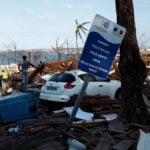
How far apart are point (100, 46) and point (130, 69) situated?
262 cm

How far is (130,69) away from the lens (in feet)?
33.1

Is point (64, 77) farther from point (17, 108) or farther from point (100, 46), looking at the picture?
point (100, 46)

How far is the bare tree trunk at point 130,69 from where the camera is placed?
9.96 metres

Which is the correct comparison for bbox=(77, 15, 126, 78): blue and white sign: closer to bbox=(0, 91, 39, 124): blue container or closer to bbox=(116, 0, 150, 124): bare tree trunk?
bbox=(116, 0, 150, 124): bare tree trunk

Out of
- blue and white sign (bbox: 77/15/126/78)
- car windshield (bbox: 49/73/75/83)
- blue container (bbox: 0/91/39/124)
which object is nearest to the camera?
blue and white sign (bbox: 77/15/126/78)

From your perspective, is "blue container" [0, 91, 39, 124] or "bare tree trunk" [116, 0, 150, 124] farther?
"blue container" [0, 91, 39, 124]

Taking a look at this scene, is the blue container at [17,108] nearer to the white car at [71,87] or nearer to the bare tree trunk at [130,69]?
the bare tree trunk at [130,69]

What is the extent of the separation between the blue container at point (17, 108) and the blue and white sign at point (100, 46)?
5.77 meters

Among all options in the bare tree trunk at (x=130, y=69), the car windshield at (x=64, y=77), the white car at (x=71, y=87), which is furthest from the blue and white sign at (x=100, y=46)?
the car windshield at (x=64, y=77)

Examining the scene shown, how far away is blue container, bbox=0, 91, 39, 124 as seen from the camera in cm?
1301

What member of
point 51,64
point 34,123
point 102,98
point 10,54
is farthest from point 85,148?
point 10,54

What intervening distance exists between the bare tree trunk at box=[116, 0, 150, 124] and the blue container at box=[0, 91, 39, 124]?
3.81 metres

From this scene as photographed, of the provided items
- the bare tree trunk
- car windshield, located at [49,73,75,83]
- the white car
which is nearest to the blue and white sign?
the bare tree trunk

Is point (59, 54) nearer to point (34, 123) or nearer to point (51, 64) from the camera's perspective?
point (51, 64)
